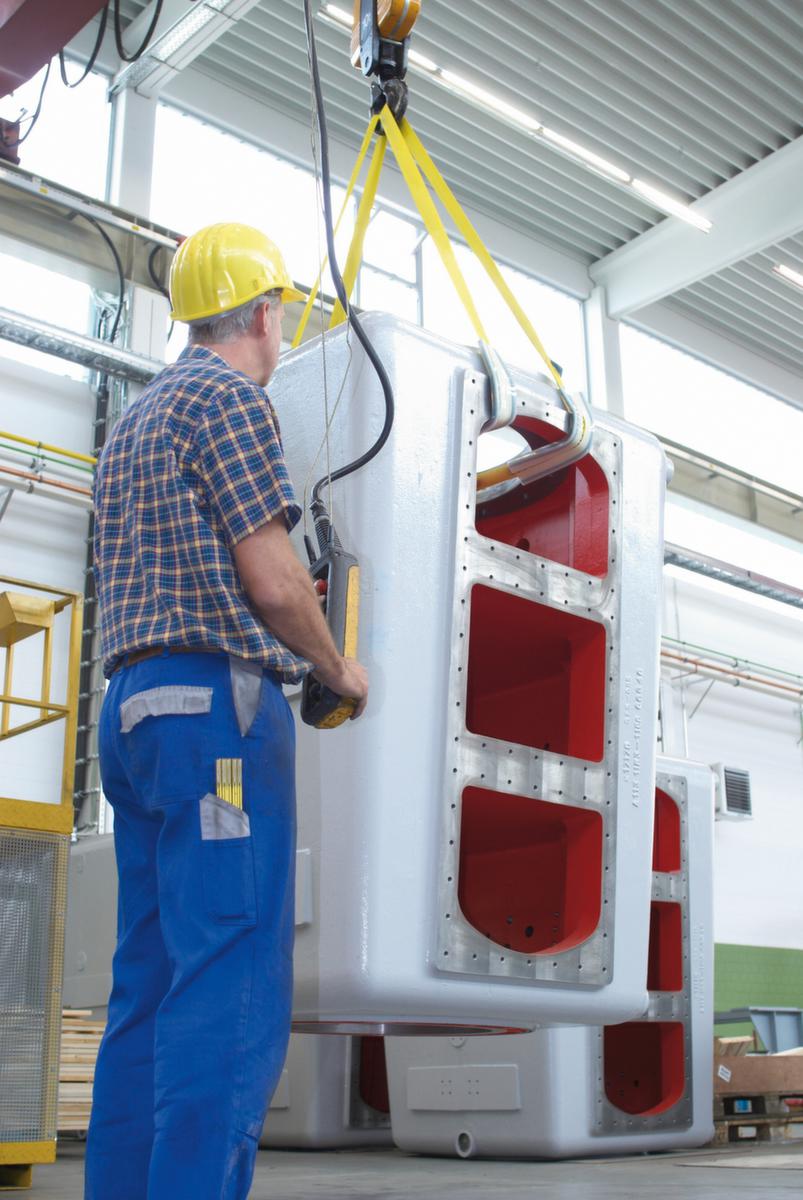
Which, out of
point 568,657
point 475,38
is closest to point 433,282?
point 475,38

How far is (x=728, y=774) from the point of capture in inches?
426

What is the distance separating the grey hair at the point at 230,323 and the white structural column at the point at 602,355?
8961 mm

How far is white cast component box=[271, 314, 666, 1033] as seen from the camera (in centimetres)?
210

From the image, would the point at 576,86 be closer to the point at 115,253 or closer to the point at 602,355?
the point at 602,355

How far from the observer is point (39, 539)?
7719mm

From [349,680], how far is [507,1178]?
7.67 feet

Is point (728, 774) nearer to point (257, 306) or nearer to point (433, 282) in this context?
point (433, 282)

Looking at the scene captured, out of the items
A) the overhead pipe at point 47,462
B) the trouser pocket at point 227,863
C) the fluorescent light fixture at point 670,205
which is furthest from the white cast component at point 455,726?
the fluorescent light fixture at point 670,205

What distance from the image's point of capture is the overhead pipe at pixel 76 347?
7266mm

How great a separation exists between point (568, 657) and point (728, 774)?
854cm

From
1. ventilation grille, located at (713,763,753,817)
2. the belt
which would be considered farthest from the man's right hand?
ventilation grille, located at (713,763,753,817)

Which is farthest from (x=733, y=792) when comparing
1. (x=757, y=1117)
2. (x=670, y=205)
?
(x=757, y=1117)

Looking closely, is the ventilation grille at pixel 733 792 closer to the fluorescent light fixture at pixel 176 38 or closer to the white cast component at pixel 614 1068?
the white cast component at pixel 614 1068

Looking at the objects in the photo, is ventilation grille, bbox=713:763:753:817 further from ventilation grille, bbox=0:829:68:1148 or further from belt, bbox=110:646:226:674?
belt, bbox=110:646:226:674
